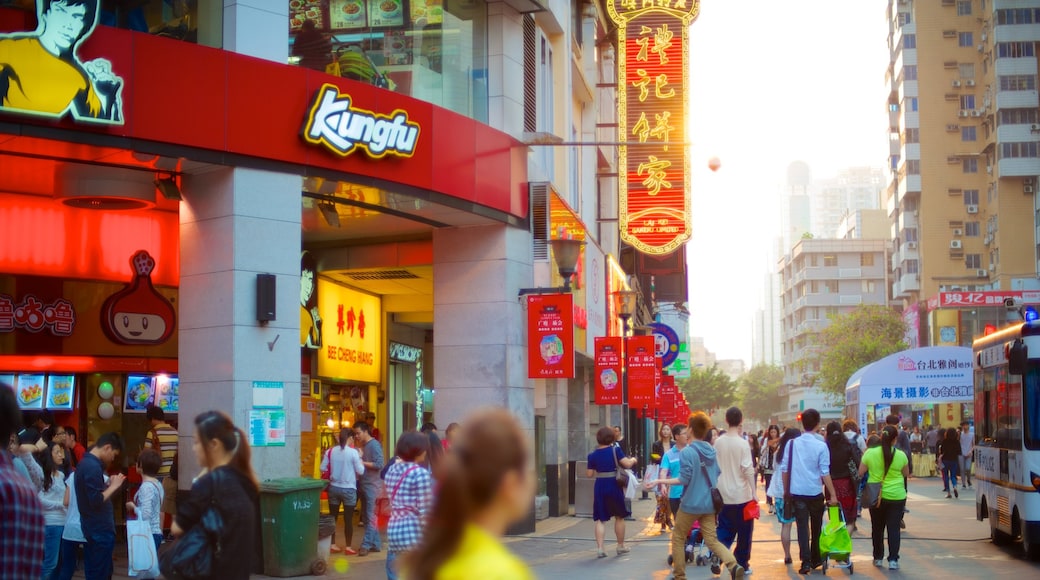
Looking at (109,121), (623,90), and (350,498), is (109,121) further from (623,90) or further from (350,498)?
(623,90)

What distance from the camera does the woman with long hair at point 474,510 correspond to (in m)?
3.12

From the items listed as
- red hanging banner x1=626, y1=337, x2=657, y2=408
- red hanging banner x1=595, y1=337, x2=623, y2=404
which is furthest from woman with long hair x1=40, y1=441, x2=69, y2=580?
red hanging banner x1=626, y1=337, x2=657, y2=408

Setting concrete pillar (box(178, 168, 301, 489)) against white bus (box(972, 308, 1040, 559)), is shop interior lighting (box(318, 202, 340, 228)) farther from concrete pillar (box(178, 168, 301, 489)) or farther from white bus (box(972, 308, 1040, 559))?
white bus (box(972, 308, 1040, 559))

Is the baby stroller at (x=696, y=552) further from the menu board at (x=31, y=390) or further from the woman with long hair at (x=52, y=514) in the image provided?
the menu board at (x=31, y=390)

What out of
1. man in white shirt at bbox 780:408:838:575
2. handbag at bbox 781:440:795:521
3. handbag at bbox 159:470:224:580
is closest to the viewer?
handbag at bbox 159:470:224:580

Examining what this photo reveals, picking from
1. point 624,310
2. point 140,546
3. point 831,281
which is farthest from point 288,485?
point 831,281

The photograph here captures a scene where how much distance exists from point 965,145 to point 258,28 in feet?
273

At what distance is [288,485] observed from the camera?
545 inches

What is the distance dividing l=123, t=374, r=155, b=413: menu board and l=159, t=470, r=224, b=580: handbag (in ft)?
43.4

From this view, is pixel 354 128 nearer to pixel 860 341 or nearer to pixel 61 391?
pixel 61 391

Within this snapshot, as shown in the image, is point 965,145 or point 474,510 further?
point 965,145

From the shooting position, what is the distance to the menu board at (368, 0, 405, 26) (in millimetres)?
17438

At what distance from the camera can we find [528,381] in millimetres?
20375

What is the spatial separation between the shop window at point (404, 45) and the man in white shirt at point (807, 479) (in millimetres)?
7395
